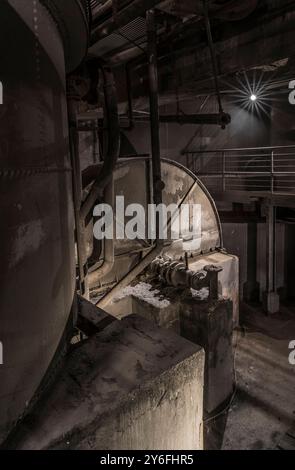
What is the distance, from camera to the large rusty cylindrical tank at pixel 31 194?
199cm

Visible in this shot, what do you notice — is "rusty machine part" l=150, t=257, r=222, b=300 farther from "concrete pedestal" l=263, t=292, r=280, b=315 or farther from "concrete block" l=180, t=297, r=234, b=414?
"concrete pedestal" l=263, t=292, r=280, b=315

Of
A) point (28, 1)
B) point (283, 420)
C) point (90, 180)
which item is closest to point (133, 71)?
point (90, 180)

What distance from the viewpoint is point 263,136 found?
14922 mm

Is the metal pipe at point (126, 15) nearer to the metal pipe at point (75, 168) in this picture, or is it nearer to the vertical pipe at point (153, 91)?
the vertical pipe at point (153, 91)

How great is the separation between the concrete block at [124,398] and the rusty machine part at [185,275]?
3041mm

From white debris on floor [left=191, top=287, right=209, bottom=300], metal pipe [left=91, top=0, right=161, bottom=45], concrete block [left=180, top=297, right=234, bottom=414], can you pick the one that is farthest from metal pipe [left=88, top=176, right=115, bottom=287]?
metal pipe [left=91, top=0, right=161, bottom=45]

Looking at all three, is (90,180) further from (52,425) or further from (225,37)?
(52,425)

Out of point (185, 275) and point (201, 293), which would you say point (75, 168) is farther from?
point (201, 293)

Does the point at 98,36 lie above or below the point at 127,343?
above

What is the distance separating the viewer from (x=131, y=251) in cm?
644

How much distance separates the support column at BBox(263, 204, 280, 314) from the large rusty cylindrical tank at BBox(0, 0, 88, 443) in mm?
8594

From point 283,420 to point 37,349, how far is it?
17.5 feet

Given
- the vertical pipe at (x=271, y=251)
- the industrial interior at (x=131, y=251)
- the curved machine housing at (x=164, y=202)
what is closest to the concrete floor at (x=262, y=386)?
the industrial interior at (x=131, y=251)

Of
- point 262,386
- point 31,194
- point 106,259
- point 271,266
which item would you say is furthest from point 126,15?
point 271,266
